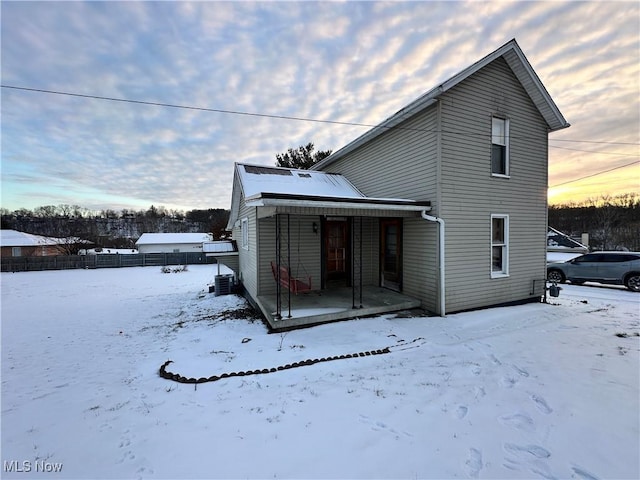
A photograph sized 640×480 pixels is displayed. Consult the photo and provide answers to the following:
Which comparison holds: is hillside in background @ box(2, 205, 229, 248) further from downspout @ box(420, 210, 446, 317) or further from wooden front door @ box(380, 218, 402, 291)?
downspout @ box(420, 210, 446, 317)

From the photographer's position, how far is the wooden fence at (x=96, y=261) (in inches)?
788

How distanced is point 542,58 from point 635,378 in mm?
8498

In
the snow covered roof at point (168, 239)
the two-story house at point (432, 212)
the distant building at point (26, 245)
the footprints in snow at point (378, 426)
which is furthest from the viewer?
the snow covered roof at point (168, 239)

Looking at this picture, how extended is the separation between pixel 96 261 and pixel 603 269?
3171 centimetres

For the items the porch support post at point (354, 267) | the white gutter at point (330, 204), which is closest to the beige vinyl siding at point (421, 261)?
the white gutter at point (330, 204)

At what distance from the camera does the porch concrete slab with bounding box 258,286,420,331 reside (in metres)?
5.82

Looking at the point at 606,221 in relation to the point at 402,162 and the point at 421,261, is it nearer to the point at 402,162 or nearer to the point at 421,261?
the point at 402,162

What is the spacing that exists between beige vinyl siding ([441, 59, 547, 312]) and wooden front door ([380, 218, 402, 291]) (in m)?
1.51

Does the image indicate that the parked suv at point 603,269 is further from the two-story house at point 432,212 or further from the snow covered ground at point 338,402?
the snow covered ground at point 338,402

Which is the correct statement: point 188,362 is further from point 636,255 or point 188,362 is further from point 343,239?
point 636,255

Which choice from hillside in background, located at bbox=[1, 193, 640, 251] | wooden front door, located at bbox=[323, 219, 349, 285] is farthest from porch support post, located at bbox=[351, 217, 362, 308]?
hillside in background, located at bbox=[1, 193, 640, 251]

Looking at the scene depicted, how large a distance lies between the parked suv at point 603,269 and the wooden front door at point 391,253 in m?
5.82

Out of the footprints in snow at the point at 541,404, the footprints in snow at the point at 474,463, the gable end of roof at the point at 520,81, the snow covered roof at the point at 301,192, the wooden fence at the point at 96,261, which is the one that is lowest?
the wooden fence at the point at 96,261

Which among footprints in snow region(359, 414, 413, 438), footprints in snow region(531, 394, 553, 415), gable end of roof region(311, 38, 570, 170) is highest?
gable end of roof region(311, 38, 570, 170)
